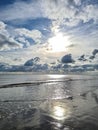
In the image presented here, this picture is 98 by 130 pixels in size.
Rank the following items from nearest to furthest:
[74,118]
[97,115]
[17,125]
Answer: [17,125]
[74,118]
[97,115]

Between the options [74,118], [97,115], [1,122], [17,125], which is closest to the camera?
[17,125]

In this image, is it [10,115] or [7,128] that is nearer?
[7,128]

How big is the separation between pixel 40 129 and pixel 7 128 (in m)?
2.51

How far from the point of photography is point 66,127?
51.6ft

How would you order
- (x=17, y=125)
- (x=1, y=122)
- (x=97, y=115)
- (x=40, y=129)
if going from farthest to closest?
(x=97, y=115) → (x=1, y=122) → (x=17, y=125) → (x=40, y=129)

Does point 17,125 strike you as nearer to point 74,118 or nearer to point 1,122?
point 1,122

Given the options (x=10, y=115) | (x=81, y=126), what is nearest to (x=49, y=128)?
(x=81, y=126)

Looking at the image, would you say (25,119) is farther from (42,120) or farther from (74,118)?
(74,118)

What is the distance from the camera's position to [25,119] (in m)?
18.3

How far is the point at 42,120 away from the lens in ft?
59.5

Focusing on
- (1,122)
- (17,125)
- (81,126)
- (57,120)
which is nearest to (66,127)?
(81,126)

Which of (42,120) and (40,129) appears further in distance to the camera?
(42,120)

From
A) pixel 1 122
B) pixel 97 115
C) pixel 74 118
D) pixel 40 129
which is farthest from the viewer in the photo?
pixel 97 115

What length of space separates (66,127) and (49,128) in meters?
1.34
